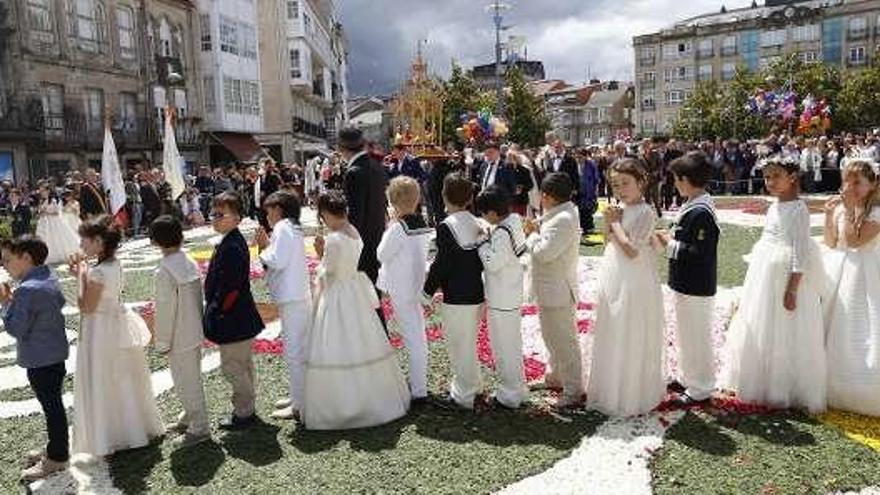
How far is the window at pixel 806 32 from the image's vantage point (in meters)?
91.2

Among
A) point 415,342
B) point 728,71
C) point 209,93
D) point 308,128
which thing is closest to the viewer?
point 415,342

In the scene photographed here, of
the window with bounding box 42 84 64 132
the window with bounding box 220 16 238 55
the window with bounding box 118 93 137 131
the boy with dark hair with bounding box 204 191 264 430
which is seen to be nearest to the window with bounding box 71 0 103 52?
the window with bounding box 42 84 64 132

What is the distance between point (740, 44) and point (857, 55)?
13.7 meters

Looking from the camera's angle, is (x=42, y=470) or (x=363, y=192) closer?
(x=42, y=470)

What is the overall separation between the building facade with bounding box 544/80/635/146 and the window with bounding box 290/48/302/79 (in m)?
72.5

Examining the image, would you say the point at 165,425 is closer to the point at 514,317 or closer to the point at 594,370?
the point at 514,317

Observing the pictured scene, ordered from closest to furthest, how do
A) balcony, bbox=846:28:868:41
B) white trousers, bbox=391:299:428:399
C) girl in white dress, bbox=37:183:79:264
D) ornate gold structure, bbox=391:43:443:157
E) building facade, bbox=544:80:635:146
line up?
white trousers, bbox=391:299:428:399 < girl in white dress, bbox=37:183:79:264 < ornate gold structure, bbox=391:43:443:157 < balcony, bbox=846:28:868:41 < building facade, bbox=544:80:635:146

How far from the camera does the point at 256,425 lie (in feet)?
21.3

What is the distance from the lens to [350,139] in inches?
303

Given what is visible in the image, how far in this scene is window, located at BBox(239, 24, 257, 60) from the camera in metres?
50.8

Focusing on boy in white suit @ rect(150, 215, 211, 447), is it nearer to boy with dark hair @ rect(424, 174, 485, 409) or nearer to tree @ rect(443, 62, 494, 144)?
boy with dark hair @ rect(424, 174, 485, 409)

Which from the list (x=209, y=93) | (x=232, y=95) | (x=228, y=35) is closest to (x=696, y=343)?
(x=209, y=93)

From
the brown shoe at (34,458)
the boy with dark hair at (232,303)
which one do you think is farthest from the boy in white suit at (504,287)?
the brown shoe at (34,458)

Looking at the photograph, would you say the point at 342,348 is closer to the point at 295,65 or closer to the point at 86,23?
the point at 86,23
